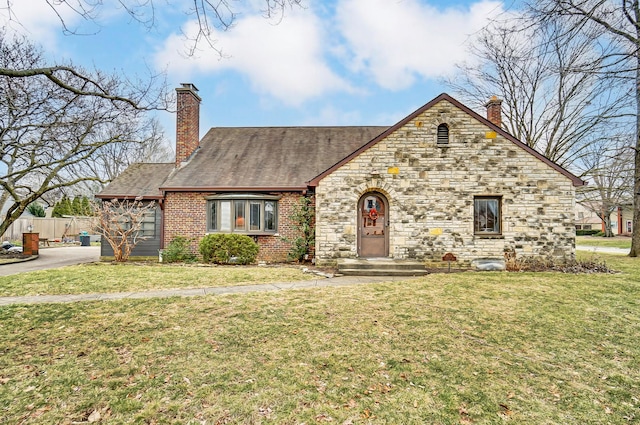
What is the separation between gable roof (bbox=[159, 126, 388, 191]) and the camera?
13.2m

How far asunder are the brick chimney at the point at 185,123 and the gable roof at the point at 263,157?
1.24 ft

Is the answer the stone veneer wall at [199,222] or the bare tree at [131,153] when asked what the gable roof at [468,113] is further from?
the bare tree at [131,153]

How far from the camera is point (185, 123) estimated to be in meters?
14.9

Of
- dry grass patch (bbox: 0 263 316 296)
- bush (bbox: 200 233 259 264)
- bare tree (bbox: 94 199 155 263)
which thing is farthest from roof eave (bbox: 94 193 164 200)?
dry grass patch (bbox: 0 263 316 296)

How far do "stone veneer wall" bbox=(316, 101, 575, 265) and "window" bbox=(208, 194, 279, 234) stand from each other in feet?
8.66

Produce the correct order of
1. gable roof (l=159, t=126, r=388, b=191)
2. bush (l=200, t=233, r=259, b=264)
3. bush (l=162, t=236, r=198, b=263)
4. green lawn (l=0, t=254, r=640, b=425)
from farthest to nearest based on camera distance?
gable roof (l=159, t=126, r=388, b=191), bush (l=162, t=236, r=198, b=263), bush (l=200, t=233, r=259, b=264), green lawn (l=0, t=254, r=640, b=425)

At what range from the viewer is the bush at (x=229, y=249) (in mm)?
11766

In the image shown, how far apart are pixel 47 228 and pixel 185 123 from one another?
750 inches

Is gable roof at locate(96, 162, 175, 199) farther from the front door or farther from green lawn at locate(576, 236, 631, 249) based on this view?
green lawn at locate(576, 236, 631, 249)

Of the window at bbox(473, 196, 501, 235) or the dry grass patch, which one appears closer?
the dry grass patch

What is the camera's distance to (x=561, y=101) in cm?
1898

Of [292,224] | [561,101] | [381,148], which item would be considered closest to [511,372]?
[381,148]

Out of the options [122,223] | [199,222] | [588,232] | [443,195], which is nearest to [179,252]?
[199,222]

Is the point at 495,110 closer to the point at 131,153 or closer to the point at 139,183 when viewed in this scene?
the point at 139,183
